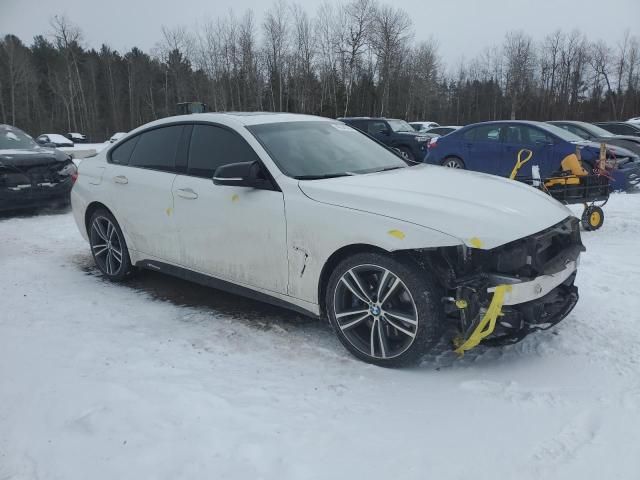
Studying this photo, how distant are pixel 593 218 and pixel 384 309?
5040 mm

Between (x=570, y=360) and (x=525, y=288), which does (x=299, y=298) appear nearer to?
(x=525, y=288)

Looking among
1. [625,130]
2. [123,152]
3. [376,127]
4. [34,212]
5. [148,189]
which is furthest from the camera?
[625,130]

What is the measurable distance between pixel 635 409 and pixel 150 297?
3819 mm

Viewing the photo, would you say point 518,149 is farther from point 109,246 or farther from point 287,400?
point 287,400

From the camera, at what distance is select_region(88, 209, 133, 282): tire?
16.0 feet

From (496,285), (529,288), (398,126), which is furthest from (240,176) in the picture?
(398,126)

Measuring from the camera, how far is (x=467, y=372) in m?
3.11

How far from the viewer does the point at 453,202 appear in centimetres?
304

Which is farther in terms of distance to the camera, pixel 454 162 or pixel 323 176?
pixel 454 162

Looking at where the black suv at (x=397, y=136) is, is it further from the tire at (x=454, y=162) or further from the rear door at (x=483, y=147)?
the rear door at (x=483, y=147)

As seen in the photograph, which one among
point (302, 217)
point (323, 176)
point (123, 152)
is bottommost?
point (302, 217)

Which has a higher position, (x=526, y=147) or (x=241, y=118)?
(x=241, y=118)

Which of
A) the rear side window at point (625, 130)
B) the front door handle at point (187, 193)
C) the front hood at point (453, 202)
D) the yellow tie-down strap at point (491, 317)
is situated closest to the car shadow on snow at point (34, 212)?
the front door handle at point (187, 193)

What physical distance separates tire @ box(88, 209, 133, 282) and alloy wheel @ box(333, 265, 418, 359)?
261cm
